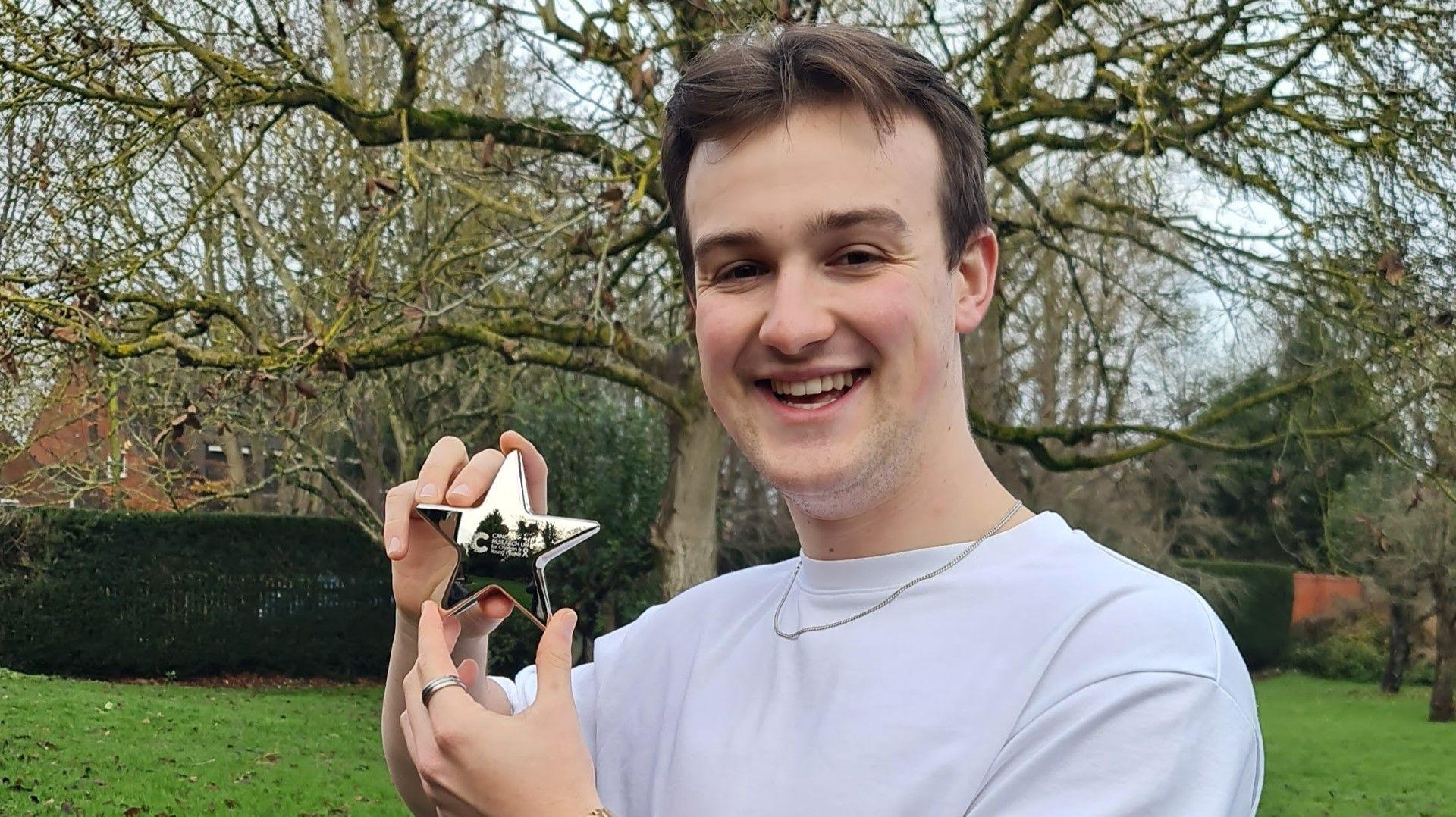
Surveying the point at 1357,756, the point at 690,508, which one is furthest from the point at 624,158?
the point at 1357,756

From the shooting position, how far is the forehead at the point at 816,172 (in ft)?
4.76

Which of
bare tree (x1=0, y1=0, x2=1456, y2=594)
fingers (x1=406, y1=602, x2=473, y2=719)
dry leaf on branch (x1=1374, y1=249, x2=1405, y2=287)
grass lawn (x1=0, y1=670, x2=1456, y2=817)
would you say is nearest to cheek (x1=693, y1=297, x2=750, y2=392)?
fingers (x1=406, y1=602, x2=473, y2=719)

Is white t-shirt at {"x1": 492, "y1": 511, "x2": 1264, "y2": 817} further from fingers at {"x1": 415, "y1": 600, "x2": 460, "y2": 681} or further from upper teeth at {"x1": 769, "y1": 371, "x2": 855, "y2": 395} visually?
fingers at {"x1": 415, "y1": 600, "x2": 460, "y2": 681}

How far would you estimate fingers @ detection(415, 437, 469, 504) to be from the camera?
5.28ft

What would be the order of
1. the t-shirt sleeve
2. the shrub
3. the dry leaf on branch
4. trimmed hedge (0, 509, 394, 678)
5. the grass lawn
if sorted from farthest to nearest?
the shrub → trimmed hedge (0, 509, 394, 678) → the grass lawn → the dry leaf on branch → the t-shirt sleeve

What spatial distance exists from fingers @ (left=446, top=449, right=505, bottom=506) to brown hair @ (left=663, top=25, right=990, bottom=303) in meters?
0.37

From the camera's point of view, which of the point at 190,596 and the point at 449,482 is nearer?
the point at 449,482

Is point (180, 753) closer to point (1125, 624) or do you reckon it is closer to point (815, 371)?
point (815, 371)

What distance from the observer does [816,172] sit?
1.45 meters

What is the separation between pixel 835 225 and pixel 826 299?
0.30 feet

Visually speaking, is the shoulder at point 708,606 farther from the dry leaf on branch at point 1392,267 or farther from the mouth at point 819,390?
the dry leaf on branch at point 1392,267

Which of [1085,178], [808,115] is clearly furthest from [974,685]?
[1085,178]

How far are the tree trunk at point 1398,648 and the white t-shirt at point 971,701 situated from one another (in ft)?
59.0

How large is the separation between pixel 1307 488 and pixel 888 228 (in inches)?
848
